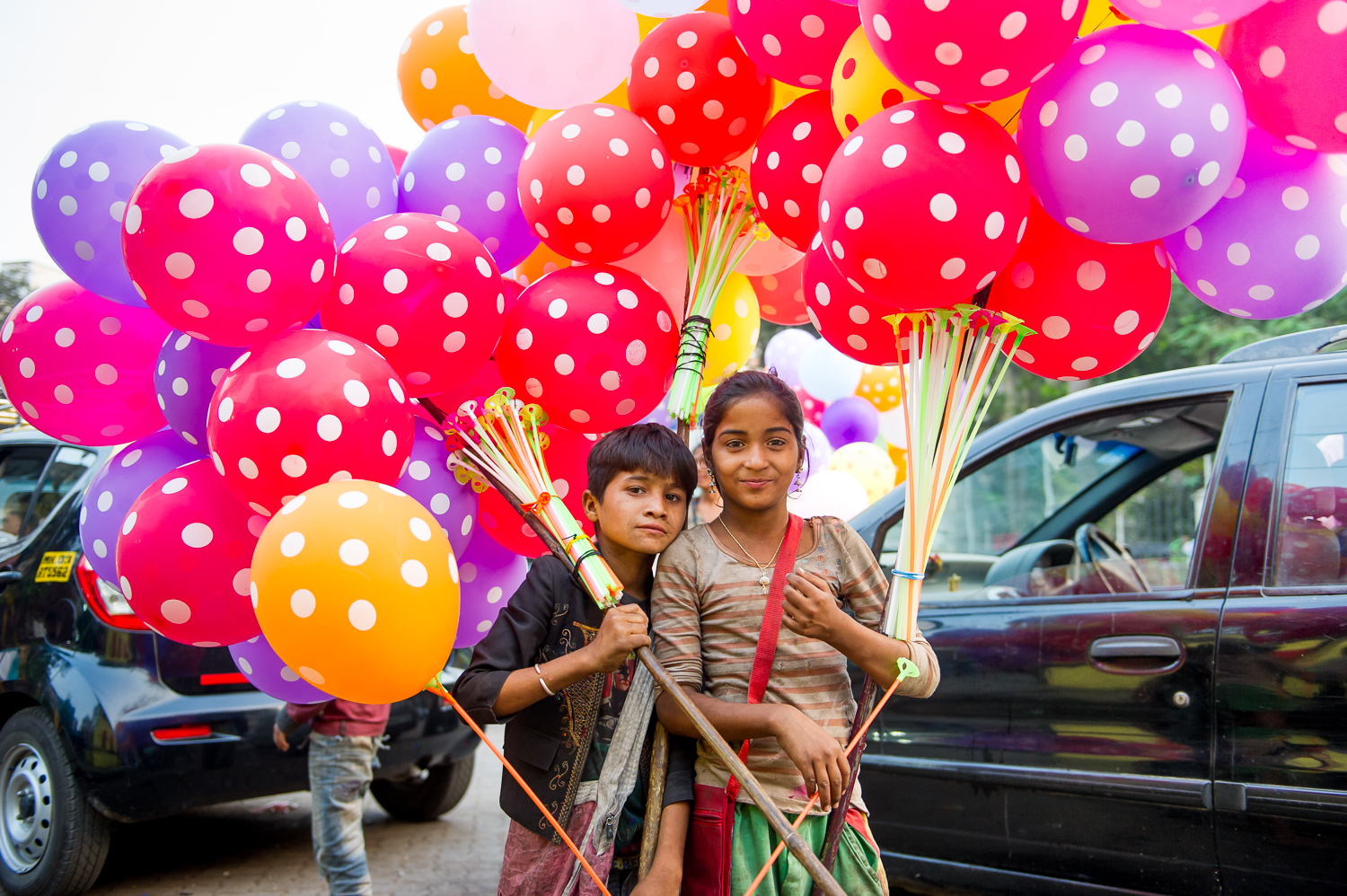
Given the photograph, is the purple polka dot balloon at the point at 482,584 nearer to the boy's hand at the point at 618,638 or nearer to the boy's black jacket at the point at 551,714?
the boy's black jacket at the point at 551,714

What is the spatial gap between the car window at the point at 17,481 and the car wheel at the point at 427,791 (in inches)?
76.9

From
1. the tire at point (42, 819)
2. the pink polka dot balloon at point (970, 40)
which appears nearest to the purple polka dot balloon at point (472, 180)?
the pink polka dot balloon at point (970, 40)

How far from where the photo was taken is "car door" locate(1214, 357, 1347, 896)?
2371mm

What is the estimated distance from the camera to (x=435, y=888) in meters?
3.80

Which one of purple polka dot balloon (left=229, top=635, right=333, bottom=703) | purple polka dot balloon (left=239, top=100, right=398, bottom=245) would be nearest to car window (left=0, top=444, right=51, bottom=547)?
purple polka dot balloon (left=229, top=635, right=333, bottom=703)

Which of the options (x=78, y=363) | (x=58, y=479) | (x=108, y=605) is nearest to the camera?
(x=78, y=363)

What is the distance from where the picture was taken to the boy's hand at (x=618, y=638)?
1.67 metres

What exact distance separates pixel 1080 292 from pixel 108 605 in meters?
3.35

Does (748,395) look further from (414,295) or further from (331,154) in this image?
(331,154)

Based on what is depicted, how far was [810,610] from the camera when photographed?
64.5 inches

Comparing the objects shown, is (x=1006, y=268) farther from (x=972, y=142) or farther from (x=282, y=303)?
(x=282, y=303)

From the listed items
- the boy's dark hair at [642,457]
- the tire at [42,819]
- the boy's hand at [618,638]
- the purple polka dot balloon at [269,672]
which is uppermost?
the boy's dark hair at [642,457]

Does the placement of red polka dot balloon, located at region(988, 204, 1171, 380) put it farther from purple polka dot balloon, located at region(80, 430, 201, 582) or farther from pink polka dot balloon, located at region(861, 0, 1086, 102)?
purple polka dot balloon, located at region(80, 430, 201, 582)

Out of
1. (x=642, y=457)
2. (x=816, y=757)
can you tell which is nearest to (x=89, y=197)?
(x=642, y=457)
